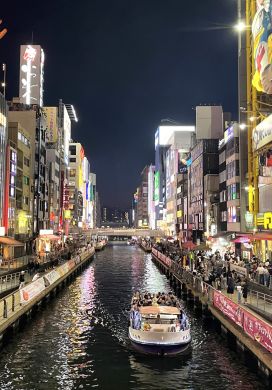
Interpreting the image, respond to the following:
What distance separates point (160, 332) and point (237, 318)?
4.76 meters

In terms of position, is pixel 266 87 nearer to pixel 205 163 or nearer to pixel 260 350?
pixel 260 350

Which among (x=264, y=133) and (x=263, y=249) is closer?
(x=264, y=133)

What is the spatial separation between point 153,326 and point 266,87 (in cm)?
2980

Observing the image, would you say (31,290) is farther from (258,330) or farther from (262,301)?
(258,330)

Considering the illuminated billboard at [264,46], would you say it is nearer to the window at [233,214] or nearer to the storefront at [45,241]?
the window at [233,214]

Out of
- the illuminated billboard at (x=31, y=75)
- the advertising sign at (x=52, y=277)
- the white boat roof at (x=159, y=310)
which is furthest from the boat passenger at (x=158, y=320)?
the illuminated billboard at (x=31, y=75)

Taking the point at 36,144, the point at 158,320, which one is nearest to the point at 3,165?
the point at 36,144

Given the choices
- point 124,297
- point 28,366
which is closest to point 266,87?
point 124,297

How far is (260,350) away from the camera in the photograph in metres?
22.3

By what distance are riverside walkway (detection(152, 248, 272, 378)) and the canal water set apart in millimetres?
1302

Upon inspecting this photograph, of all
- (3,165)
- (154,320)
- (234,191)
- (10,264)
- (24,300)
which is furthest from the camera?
(234,191)

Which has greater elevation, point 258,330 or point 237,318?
point 258,330

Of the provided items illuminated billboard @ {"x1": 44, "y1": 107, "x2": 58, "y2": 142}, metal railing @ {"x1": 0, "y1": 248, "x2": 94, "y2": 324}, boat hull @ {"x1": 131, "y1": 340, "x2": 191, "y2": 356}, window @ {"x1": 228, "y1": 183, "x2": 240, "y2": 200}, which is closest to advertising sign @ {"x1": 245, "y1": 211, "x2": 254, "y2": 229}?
window @ {"x1": 228, "y1": 183, "x2": 240, "y2": 200}

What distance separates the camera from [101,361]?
88.8 feet
